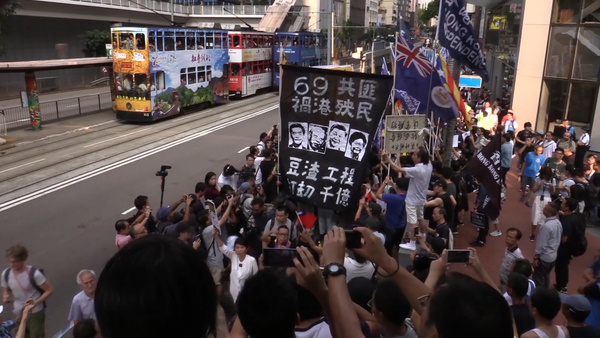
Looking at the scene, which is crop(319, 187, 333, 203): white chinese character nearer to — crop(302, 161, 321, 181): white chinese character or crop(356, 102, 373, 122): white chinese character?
crop(302, 161, 321, 181): white chinese character

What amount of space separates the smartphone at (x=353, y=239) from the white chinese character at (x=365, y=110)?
2.83 metres

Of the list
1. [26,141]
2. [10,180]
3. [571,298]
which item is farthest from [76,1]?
[571,298]

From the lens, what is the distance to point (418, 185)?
737 cm

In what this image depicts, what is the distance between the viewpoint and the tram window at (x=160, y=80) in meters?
21.7

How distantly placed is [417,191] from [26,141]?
16.0 meters

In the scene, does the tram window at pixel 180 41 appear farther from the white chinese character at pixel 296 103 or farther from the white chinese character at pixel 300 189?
the white chinese character at pixel 300 189

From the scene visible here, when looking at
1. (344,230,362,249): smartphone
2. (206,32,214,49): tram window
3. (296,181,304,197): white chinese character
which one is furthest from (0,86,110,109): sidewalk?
(344,230,362,249): smartphone

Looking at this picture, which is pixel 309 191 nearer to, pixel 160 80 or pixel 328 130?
pixel 328 130

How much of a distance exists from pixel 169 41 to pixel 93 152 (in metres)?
7.30

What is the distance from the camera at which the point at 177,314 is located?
4.77 ft

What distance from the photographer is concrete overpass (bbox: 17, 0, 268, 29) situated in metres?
31.9

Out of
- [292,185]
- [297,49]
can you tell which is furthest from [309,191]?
[297,49]

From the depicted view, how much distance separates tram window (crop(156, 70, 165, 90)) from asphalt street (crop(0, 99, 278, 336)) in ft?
15.8

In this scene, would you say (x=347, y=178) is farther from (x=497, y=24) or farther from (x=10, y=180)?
(x=497, y=24)
